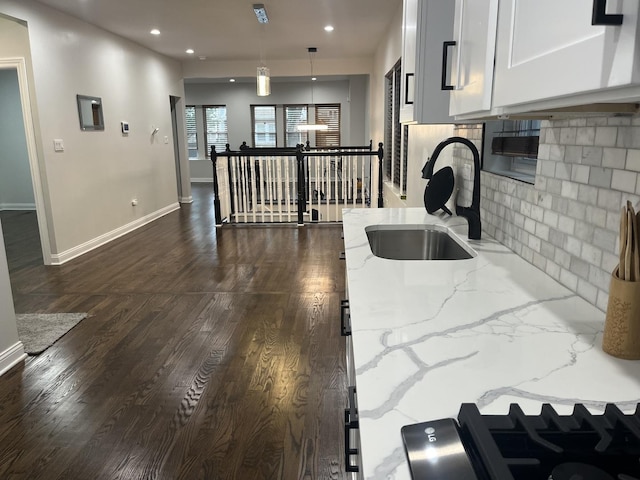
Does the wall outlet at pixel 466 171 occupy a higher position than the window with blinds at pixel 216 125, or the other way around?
the window with blinds at pixel 216 125

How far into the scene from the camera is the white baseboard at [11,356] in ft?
8.25

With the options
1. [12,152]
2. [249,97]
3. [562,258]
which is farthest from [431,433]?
[249,97]

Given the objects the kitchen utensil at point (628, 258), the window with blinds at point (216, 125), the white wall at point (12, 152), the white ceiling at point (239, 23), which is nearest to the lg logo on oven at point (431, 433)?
the kitchen utensil at point (628, 258)

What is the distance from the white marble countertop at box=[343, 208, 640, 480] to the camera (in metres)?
0.73

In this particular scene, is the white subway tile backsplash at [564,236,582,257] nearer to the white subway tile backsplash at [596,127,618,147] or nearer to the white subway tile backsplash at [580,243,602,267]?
the white subway tile backsplash at [580,243,602,267]

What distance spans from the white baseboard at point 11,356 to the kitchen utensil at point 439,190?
8.17 feet

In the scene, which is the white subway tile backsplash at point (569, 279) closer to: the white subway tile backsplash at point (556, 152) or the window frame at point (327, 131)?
the white subway tile backsplash at point (556, 152)

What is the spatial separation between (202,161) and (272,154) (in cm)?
759

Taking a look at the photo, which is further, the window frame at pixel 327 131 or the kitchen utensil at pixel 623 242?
the window frame at pixel 327 131

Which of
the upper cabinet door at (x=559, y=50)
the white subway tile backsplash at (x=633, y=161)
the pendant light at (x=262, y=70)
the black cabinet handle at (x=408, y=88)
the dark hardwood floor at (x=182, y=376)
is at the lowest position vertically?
the dark hardwood floor at (x=182, y=376)

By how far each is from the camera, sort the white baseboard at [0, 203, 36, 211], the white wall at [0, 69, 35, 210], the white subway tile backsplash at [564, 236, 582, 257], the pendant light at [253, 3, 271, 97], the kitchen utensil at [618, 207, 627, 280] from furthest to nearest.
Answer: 1. the white baseboard at [0, 203, 36, 211]
2. the white wall at [0, 69, 35, 210]
3. the pendant light at [253, 3, 271, 97]
4. the white subway tile backsplash at [564, 236, 582, 257]
5. the kitchen utensil at [618, 207, 627, 280]

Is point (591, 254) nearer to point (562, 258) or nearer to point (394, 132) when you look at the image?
point (562, 258)

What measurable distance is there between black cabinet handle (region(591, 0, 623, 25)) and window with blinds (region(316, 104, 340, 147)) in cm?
1238

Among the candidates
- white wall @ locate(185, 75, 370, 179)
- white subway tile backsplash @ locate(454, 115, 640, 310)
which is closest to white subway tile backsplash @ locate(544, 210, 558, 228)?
white subway tile backsplash @ locate(454, 115, 640, 310)
